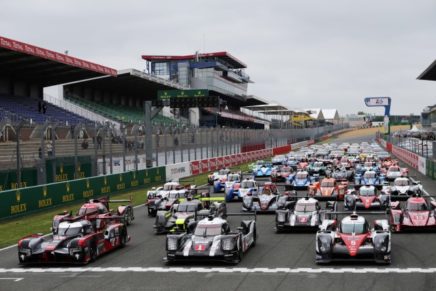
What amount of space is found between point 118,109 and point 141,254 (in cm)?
5476

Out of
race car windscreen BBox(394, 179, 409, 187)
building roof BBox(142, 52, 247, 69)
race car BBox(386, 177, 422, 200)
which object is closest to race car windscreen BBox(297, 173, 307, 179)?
race car windscreen BBox(394, 179, 409, 187)

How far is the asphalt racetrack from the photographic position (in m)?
14.5

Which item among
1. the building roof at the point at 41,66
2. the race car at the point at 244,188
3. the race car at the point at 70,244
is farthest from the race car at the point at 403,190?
the building roof at the point at 41,66

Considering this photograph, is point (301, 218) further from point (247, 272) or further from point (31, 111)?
point (31, 111)

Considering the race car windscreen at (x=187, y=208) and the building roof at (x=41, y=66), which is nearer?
the race car windscreen at (x=187, y=208)

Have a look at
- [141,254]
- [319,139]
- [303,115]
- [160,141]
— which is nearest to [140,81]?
[160,141]

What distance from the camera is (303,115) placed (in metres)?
182

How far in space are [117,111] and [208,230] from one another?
178ft

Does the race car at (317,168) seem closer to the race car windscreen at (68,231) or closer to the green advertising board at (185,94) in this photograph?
the green advertising board at (185,94)

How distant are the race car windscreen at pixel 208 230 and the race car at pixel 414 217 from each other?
22.5 ft

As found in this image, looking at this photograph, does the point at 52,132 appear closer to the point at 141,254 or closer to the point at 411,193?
the point at 141,254

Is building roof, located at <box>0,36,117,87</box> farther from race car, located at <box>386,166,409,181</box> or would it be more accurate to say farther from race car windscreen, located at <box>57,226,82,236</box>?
race car windscreen, located at <box>57,226,82,236</box>

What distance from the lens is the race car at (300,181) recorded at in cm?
3703

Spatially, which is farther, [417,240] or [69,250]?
[417,240]
